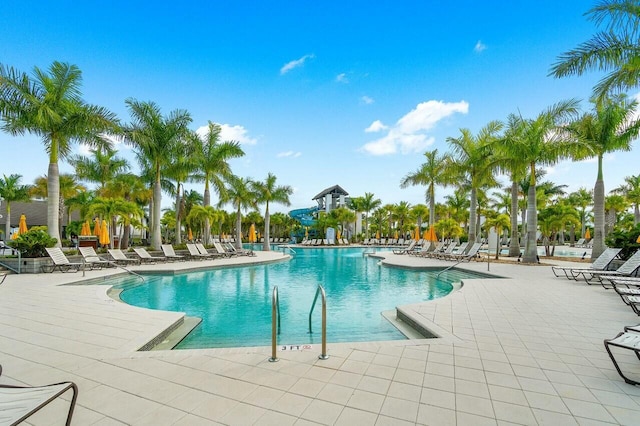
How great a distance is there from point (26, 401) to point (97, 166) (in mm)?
25806

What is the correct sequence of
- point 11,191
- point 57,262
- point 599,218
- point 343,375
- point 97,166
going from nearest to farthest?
point 343,375 < point 57,262 < point 599,218 < point 97,166 < point 11,191

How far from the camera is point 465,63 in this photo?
1490 centimetres

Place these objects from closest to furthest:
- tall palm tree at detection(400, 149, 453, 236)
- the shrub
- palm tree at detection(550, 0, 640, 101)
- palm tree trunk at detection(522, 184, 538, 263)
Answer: palm tree at detection(550, 0, 640, 101) < the shrub < palm tree trunk at detection(522, 184, 538, 263) < tall palm tree at detection(400, 149, 453, 236)

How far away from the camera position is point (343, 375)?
3.27m

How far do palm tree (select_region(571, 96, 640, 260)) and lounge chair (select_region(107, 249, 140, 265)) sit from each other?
20417 millimetres

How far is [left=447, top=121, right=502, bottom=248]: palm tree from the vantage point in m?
17.9

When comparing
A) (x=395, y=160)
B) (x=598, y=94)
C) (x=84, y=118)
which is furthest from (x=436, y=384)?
(x=395, y=160)

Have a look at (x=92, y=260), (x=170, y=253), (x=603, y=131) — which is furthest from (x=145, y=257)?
(x=603, y=131)

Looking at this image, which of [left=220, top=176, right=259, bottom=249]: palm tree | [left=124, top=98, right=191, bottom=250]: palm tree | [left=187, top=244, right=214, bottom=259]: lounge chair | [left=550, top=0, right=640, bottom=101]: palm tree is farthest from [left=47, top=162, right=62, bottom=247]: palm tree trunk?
[left=550, top=0, right=640, bottom=101]: palm tree

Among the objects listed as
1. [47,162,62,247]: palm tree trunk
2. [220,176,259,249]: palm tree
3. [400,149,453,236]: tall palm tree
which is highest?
[400,149,453,236]: tall palm tree

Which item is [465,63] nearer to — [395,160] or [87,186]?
[395,160]

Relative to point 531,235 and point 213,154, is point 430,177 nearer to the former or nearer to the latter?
point 531,235

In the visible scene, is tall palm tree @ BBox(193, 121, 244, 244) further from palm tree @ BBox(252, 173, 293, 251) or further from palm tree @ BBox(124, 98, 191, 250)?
palm tree @ BBox(252, 173, 293, 251)

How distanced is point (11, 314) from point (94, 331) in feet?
7.57
